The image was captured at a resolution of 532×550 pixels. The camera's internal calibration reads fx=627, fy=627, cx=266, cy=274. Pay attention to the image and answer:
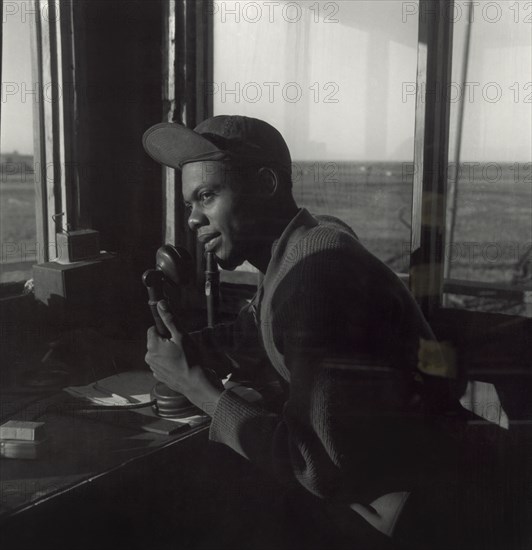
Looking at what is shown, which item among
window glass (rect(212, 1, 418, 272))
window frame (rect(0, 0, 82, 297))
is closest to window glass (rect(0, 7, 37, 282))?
window frame (rect(0, 0, 82, 297))

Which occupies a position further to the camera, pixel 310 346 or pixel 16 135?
pixel 16 135

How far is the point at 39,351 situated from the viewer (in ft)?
7.13

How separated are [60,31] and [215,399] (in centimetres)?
151

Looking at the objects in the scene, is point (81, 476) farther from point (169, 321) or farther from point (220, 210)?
point (220, 210)

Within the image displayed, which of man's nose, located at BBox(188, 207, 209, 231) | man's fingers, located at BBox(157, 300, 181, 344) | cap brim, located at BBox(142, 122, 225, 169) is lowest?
man's fingers, located at BBox(157, 300, 181, 344)

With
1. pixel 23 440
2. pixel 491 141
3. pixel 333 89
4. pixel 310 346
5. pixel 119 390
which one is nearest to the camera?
pixel 310 346

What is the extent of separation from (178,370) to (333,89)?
1.40m

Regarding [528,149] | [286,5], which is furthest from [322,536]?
[286,5]

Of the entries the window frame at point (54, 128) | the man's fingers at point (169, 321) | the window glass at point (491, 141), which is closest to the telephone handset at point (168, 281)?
the man's fingers at point (169, 321)

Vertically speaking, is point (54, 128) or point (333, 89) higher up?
point (333, 89)

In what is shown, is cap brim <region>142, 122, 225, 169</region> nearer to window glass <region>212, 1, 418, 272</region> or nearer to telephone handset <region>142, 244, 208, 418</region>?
telephone handset <region>142, 244, 208, 418</region>

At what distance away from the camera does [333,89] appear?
240 centimetres

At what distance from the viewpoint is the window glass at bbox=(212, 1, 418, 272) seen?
223 centimetres

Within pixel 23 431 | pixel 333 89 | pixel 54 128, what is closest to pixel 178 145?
pixel 23 431
